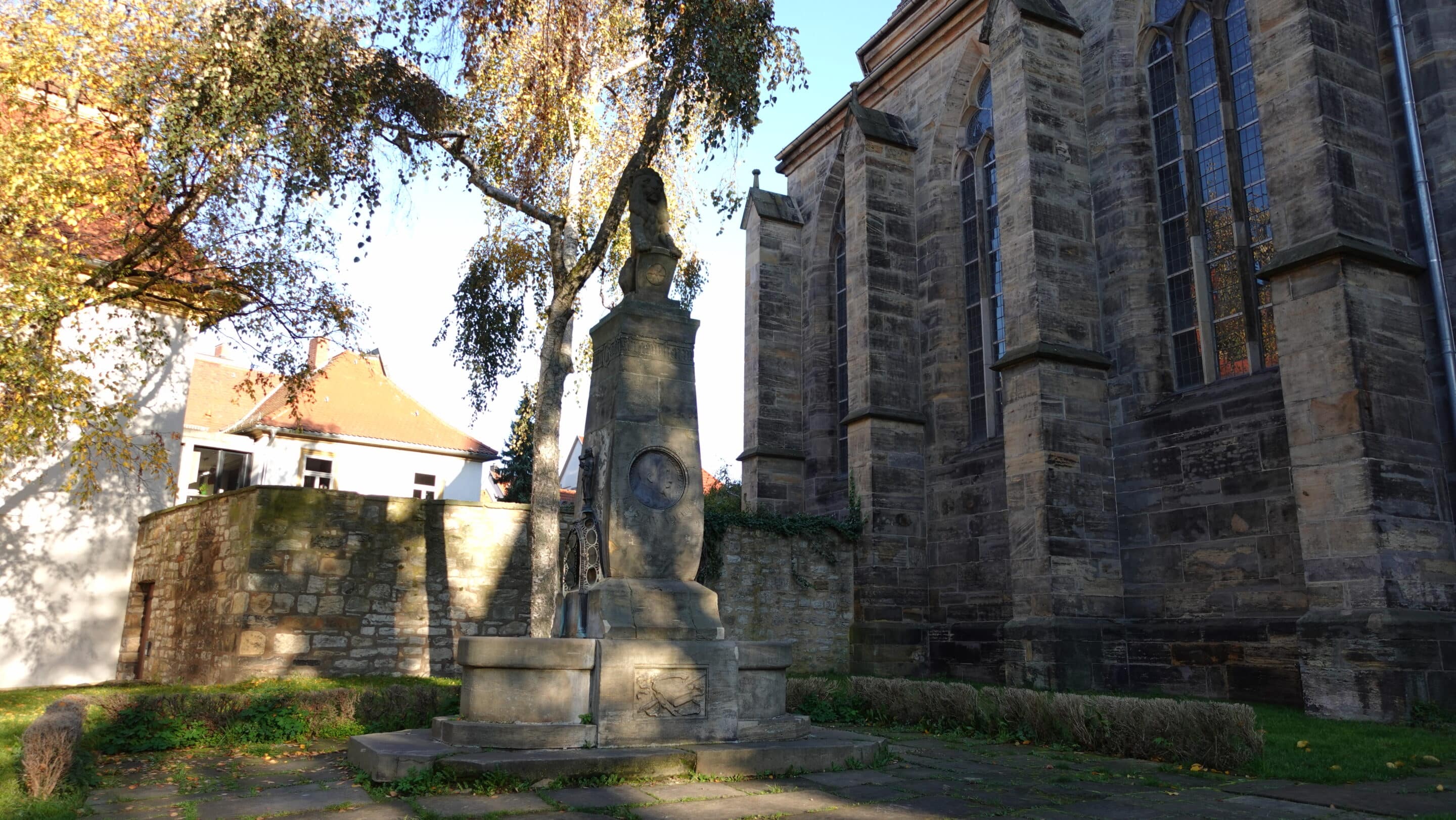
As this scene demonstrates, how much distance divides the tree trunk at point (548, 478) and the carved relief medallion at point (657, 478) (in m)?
Result: 5.09

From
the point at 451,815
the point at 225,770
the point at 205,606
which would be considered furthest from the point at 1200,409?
the point at 205,606

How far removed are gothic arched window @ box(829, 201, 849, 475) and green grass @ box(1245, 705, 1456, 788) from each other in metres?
11.5

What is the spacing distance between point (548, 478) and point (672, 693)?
6.40m

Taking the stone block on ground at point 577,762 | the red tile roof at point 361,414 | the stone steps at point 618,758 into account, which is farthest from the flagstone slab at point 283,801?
the red tile roof at point 361,414

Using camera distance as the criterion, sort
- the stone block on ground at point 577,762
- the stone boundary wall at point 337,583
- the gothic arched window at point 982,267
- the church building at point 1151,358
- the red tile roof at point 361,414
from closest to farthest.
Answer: the stone block on ground at point 577,762 < the church building at point 1151,358 < the stone boundary wall at point 337,583 < the gothic arched window at point 982,267 < the red tile roof at point 361,414

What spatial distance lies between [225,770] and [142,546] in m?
12.1

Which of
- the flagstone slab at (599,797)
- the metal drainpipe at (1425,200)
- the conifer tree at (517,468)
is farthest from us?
the conifer tree at (517,468)

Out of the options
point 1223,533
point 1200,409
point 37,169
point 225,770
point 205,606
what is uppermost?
point 37,169

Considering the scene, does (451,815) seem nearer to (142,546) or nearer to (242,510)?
(242,510)

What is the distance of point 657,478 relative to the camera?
7281mm

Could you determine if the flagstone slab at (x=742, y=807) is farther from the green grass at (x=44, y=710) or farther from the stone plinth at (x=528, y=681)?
the green grass at (x=44, y=710)

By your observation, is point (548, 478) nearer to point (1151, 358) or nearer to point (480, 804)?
point (480, 804)

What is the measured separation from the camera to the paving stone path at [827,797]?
15.9 ft

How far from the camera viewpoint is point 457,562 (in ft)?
45.1
